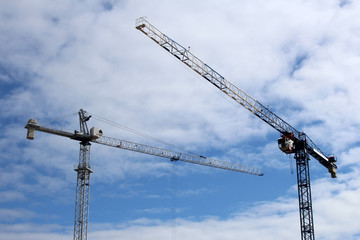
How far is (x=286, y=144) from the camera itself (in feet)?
367

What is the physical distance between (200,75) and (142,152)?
44.4 metres

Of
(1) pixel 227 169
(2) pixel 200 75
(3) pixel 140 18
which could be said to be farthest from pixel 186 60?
(1) pixel 227 169

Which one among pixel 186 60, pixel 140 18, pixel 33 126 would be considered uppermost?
pixel 140 18

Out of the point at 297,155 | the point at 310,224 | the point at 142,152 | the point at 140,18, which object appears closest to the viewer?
the point at 140,18

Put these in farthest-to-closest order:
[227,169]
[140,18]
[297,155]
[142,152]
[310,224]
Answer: [227,169], [142,152], [297,155], [310,224], [140,18]

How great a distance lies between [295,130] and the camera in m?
116

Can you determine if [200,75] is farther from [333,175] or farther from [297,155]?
[333,175]

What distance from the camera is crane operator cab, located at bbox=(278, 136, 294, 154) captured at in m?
112

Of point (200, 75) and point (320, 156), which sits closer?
point (200, 75)

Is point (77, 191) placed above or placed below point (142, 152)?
below

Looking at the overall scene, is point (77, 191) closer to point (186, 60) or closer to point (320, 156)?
point (186, 60)

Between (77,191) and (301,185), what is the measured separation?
5295 centimetres

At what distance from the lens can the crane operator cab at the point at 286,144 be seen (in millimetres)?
111625

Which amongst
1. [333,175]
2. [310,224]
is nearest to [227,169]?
[333,175]
